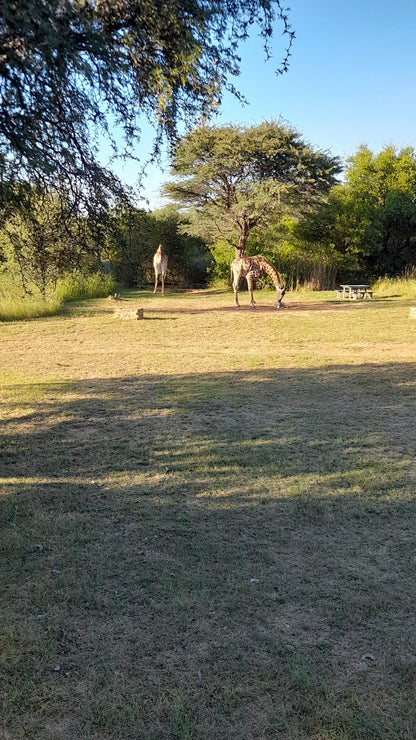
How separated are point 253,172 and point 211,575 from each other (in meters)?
23.4

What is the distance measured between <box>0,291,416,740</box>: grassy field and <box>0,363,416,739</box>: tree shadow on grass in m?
0.01

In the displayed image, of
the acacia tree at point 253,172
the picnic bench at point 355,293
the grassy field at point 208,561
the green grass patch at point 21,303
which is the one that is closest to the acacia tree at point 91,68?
the grassy field at point 208,561

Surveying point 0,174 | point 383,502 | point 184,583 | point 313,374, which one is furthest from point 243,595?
point 313,374

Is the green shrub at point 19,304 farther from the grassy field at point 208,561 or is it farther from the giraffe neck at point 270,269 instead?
the grassy field at point 208,561

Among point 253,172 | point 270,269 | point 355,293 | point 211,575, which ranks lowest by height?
point 211,575

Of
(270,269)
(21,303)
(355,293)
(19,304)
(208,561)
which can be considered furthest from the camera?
(355,293)

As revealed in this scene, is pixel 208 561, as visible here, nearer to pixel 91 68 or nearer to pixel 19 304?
pixel 91 68

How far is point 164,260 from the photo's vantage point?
2192 cm

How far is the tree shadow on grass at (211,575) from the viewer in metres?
2.24

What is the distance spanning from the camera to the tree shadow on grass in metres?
2.24

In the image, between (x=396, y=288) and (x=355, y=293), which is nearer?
(x=355, y=293)

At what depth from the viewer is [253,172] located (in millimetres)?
24266

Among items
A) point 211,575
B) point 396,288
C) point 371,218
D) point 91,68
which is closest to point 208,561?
point 211,575

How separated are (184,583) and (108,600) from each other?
1.36 ft
